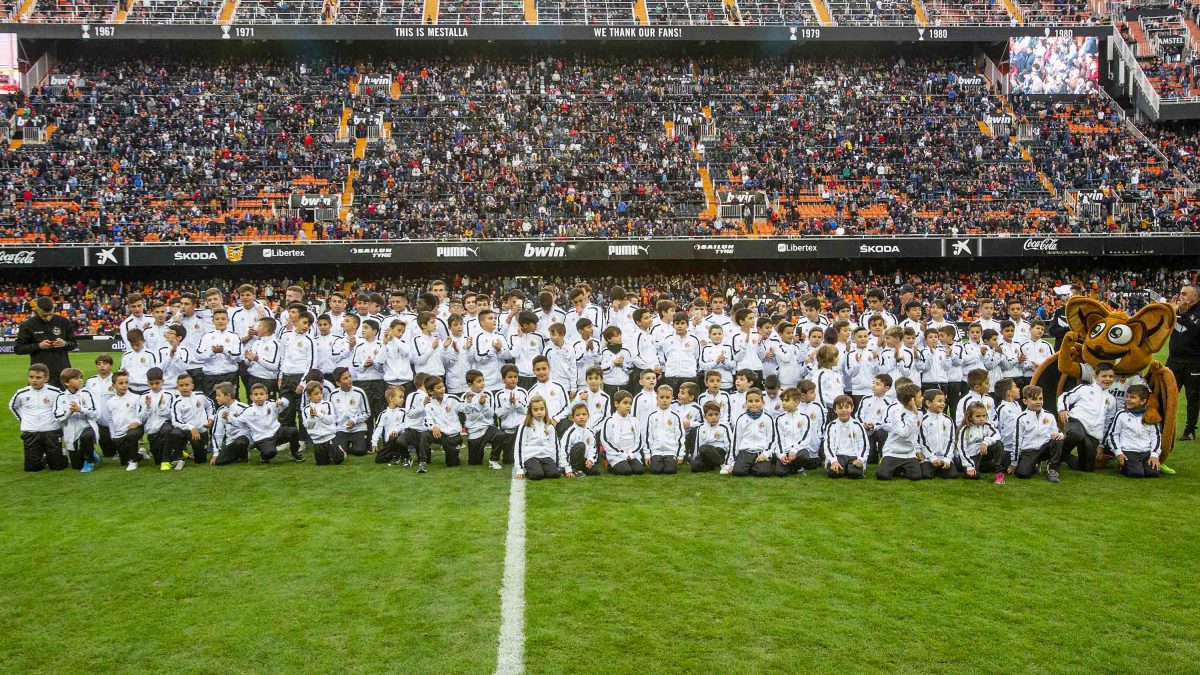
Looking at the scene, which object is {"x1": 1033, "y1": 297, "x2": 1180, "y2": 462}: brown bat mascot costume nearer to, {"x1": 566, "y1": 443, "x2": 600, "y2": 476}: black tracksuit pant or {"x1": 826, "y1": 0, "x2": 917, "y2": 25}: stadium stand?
{"x1": 566, "y1": 443, "x2": 600, "y2": 476}: black tracksuit pant

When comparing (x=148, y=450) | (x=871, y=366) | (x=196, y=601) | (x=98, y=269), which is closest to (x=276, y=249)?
(x=98, y=269)

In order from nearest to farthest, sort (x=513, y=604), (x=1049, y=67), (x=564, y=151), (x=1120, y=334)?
(x=513, y=604) < (x=1120, y=334) < (x=564, y=151) < (x=1049, y=67)

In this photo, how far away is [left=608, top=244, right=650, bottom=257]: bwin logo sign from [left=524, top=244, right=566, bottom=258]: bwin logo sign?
5.60ft

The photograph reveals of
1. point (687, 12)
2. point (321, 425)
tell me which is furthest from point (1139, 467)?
point (687, 12)

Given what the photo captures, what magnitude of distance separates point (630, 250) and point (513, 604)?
27.8m

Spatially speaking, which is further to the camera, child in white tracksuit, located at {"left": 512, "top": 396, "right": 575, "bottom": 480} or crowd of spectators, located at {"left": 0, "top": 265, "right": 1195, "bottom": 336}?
crowd of spectators, located at {"left": 0, "top": 265, "right": 1195, "bottom": 336}

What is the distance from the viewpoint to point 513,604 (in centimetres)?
564

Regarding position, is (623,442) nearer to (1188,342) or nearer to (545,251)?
(1188,342)

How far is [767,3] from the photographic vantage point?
137 feet

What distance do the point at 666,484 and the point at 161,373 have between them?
556cm

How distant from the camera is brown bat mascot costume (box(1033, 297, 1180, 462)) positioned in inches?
363

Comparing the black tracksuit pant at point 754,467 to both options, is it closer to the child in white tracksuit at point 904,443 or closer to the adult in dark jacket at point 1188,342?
the child in white tracksuit at point 904,443

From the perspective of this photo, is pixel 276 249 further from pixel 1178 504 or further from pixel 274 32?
pixel 1178 504

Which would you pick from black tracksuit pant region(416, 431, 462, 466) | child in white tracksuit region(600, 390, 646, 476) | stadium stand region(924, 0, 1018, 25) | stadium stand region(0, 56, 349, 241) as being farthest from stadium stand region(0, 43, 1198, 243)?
child in white tracksuit region(600, 390, 646, 476)
